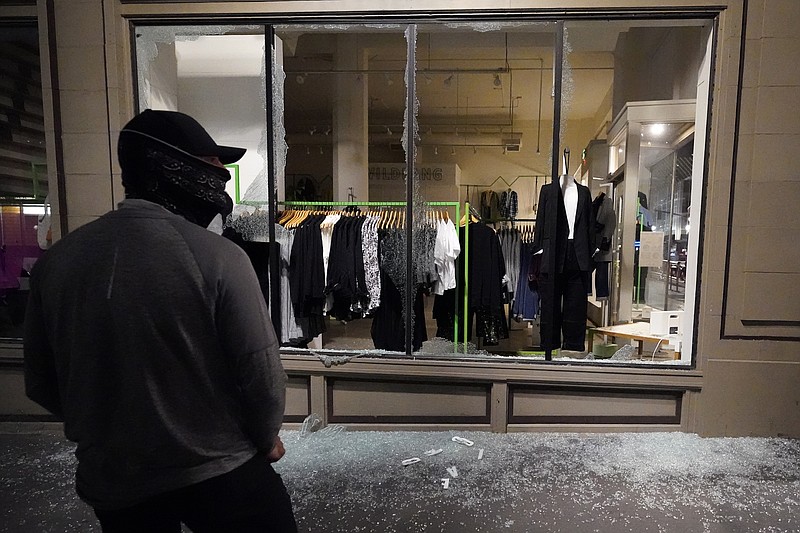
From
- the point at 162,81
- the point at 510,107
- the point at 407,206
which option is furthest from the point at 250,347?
the point at 510,107

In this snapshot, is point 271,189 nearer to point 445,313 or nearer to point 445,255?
point 445,255

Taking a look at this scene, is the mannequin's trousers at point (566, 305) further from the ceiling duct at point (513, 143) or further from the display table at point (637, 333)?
the ceiling duct at point (513, 143)

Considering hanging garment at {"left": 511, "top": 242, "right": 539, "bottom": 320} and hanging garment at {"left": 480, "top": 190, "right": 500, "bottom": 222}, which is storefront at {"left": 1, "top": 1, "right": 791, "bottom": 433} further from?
hanging garment at {"left": 480, "top": 190, "right": 500, "bottom": 222}

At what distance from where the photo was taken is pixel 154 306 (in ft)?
3.35

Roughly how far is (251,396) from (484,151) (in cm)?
979

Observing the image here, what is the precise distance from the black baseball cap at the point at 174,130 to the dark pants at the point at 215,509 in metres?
0.81

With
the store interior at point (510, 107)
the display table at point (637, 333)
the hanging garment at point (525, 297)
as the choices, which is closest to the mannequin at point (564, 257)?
the store interior at point (510, 107)

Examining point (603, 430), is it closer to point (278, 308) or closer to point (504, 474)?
point (504, 474)

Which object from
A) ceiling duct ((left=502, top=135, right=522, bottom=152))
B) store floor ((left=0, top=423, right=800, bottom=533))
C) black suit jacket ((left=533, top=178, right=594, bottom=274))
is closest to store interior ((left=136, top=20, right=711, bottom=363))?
black suit jacket ((left=533, top=178, right=594, bottom=274))

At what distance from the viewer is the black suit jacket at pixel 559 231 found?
3143 millimetres

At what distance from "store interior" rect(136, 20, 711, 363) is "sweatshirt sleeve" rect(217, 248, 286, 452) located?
2211 millimetres

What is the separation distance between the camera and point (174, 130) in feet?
3.70

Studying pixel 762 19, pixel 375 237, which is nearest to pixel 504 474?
pixel 375 237

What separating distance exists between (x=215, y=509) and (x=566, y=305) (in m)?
2.75
